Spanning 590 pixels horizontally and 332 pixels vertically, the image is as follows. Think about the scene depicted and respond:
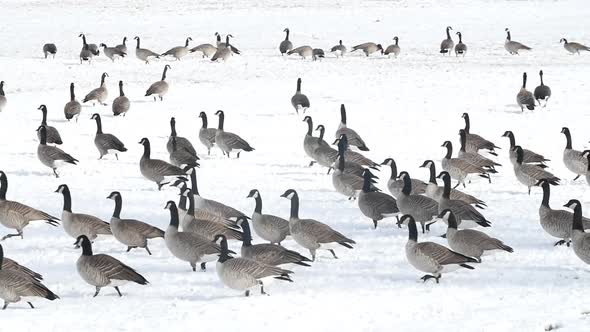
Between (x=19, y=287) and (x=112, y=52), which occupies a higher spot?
(x=19, y=287)

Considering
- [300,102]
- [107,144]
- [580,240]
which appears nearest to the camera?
[580,240]

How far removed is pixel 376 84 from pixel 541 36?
16.0 m

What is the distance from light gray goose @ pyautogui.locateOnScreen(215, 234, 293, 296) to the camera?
11195 millimetres

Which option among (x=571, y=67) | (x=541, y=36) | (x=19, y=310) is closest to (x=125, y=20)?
(x=541, y=36)

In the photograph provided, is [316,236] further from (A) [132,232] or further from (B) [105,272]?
(B) [105,272]

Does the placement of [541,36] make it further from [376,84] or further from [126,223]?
[126,223]

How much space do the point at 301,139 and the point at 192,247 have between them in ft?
37.3

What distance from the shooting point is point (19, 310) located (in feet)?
36.4

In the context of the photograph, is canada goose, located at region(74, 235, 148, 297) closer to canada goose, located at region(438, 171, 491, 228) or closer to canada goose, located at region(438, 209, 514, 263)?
canada goose, located at region(438, 209, 514, 263)

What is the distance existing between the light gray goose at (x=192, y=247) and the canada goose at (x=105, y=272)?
1.13 meters

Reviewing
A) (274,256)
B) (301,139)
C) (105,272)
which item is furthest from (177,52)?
(105,272)

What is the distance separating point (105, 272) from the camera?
37.2 feet

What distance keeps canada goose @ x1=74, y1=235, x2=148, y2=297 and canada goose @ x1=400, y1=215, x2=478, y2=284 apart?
11.5 feet

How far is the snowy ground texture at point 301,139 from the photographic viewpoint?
10.9 m
